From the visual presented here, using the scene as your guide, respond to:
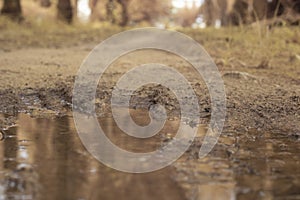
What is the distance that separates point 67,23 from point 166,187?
1048 cm

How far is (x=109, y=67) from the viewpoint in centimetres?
576

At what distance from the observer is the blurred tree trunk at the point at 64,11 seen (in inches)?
496

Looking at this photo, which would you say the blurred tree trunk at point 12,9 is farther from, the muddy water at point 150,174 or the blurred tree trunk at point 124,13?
the muddy water at point 150,174

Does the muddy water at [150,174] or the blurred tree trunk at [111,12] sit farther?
the blurred tree trunk at [111,12]

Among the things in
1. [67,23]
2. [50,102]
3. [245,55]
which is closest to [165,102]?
[50,102]

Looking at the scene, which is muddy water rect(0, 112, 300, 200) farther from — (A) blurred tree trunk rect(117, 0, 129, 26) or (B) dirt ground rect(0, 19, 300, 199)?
(A) blurred tree trunk rect(117, 0, 129, 26)

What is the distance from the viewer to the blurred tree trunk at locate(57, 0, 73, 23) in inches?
496

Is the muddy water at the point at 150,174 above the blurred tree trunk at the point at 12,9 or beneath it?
beneath

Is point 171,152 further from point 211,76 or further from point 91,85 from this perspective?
point 211,76

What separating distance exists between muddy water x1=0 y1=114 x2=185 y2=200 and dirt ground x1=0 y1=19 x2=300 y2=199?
161mm

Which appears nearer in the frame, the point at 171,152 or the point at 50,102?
the point at 171,152

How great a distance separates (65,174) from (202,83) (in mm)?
2657

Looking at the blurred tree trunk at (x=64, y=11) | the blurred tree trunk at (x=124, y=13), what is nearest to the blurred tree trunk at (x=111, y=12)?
the blurred tree trunk at (x=124, y=13)

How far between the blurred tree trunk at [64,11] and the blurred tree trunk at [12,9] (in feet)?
3.53
